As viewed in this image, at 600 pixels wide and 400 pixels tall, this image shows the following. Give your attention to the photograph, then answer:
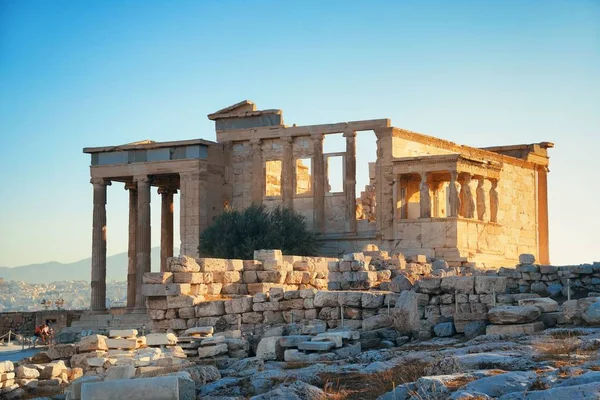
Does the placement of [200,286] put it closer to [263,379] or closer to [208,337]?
[208,337]

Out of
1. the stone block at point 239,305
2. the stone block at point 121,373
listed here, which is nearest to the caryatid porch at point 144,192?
the stone block at point 239,305

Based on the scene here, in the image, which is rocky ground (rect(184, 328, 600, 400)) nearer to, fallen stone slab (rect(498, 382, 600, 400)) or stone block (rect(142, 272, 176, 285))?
fallen stone slab (rect(498, 382, 600, 400))

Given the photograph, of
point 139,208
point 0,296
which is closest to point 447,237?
point 139,208

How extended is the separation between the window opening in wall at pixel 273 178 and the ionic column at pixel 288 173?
0.63 m

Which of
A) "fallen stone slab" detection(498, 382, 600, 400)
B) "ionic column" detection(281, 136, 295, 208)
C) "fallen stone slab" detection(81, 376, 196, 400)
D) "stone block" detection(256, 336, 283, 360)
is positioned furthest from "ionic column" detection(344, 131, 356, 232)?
"fallen stone slab" detection(498, 382, 600, 400)

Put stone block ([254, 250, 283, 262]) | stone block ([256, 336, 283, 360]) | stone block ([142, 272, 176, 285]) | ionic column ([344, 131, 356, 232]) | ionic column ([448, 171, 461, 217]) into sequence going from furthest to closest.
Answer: ionic column ([344, 131, 356, 232])
ionic column ([448, 171, 461, 217])
stone block ([254, 250, 283, 262])
stone block ([142, 272, 176, 285])
stone block ([256, 336, 283, 360])

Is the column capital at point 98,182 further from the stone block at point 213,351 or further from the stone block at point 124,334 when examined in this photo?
the stone block at point 213,351

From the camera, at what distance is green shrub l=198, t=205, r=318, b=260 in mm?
35344

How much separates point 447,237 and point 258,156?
23.4ft

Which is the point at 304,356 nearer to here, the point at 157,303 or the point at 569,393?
the point at 569,393

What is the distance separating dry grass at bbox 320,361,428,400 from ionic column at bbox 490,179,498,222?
2454 centimetres

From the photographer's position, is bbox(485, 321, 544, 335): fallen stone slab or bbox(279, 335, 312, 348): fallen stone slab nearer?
bbox(485, 321, 544, 335): fallen stone slab

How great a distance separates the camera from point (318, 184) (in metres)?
37.8

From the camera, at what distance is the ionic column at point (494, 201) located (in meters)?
38.2
